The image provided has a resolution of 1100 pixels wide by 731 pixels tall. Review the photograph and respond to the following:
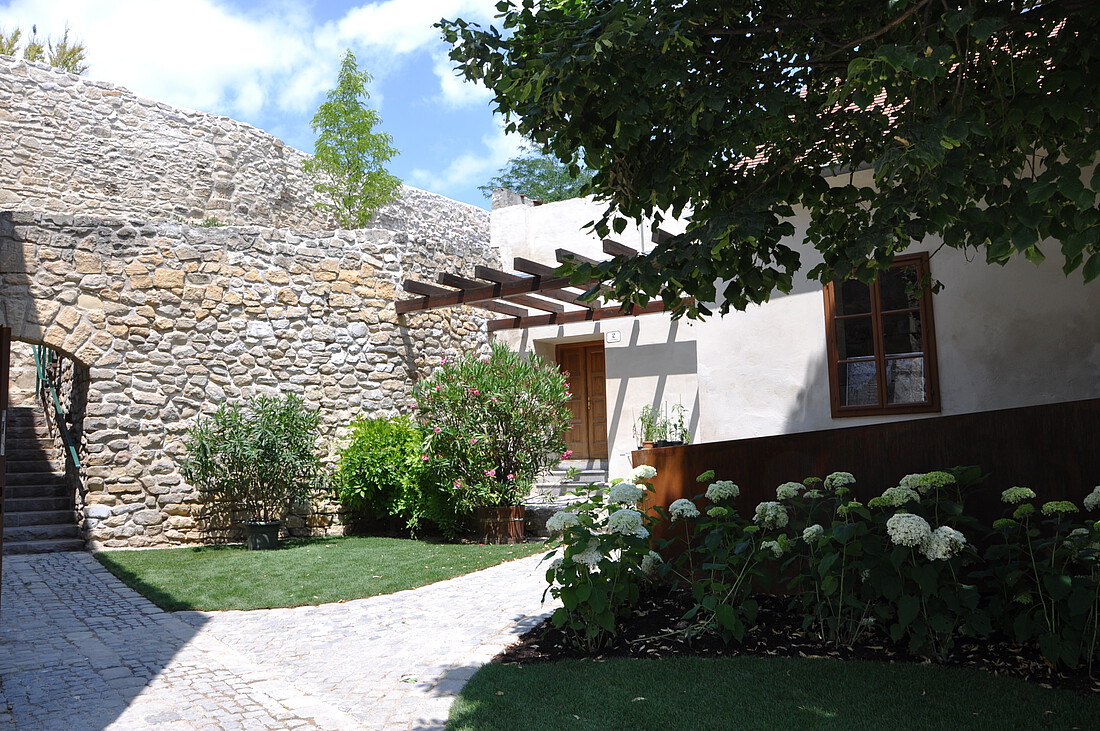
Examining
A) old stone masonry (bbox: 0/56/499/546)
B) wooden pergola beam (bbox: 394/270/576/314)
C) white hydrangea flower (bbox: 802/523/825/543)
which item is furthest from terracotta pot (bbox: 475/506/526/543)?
white hydrangea flower (bbox: 802/523/825/543)

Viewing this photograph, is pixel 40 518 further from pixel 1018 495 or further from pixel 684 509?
pixel 1018 495

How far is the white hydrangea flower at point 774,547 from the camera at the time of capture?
163 inches

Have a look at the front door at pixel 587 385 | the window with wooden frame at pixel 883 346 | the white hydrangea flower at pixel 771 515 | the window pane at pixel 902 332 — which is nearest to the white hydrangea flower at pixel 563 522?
the white hydrangea flower at pixel 771 515

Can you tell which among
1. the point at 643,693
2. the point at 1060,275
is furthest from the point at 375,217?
the point at 643,693

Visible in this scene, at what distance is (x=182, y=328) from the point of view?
9305 mm

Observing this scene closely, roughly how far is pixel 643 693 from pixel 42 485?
896 cm

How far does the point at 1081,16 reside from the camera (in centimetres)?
278

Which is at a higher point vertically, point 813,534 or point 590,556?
point 813,534

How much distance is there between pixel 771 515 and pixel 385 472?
A: 6.07m

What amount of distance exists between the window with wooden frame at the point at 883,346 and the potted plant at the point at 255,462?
573 cm

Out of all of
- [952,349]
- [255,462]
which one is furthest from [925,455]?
[255,462]

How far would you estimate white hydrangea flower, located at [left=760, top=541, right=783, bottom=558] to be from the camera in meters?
4.15

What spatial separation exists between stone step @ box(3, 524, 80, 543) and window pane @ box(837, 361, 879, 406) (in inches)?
318

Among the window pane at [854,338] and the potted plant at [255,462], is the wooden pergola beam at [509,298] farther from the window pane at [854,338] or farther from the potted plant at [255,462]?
the window pane at [854,338]
